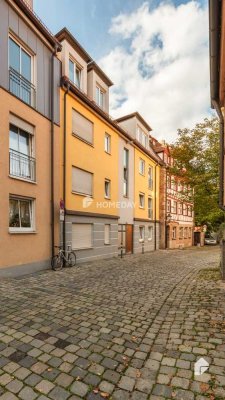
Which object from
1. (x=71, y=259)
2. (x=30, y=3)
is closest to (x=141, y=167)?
(x=71, y=259)

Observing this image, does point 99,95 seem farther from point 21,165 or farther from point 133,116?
point 21,165

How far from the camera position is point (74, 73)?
1431 cm

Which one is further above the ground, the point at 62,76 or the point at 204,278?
the point at 62,76

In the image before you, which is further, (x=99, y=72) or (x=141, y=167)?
(x=141, y=167)

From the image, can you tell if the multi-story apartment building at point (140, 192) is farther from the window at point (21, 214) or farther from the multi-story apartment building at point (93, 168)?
the window at point (21, 214)

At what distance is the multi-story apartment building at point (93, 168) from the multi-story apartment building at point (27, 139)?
94 cm

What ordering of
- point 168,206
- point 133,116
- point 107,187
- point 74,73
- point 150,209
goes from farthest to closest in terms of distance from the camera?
point 168,206, point 150,209, point 133,116, point 107,187, point 74,73

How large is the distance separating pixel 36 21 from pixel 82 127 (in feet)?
17.0

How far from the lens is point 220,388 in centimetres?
288

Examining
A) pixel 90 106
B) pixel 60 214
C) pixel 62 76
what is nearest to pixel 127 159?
pixel 90 106

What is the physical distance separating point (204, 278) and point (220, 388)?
672 cm

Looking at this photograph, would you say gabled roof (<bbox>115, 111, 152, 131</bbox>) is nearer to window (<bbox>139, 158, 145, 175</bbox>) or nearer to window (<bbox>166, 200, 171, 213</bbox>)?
window (<bbox>139, 158, 145, 175</bbox>)

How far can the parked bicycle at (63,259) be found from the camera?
35.1 ft

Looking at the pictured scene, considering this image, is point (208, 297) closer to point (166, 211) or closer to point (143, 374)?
point (143, 374)
